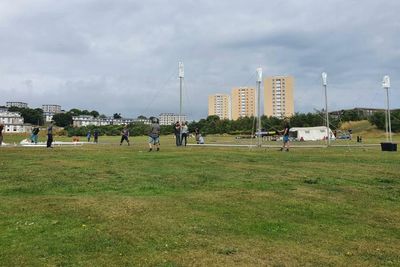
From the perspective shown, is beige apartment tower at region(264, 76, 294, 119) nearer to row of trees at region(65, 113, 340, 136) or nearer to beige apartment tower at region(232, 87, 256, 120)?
beige apartment tower at region(232, 87, 256, 120)

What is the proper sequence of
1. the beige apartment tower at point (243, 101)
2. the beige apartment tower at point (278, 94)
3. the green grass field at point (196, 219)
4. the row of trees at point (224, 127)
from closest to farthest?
the green grass field at point (196, 219) < the beige apartment tower at point (278, 94) < the beige apartment tower at point (243, 101) < the row of trees at point (224, 127)

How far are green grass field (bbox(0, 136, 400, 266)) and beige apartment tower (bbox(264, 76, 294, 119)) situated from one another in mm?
63981

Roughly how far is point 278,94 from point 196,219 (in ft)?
246

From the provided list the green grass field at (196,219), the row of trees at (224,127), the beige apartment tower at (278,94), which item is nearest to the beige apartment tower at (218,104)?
the row of trees at (224,127)

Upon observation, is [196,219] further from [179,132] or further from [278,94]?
[278,94]

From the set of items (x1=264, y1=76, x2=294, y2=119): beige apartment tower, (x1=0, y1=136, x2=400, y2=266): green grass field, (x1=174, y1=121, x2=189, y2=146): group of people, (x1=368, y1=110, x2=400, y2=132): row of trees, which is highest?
(x1=264, y1=76, x2=294, y2=119): beige apartment tower

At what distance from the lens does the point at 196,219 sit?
8.62 m

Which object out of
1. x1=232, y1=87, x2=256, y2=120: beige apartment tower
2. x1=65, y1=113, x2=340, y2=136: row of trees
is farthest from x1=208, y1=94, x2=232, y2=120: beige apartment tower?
x1=232, y1=87, x2=256, y2=120: beige apartment tower

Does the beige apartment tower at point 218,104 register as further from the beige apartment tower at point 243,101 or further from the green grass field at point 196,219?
the green grass field at point 196,219

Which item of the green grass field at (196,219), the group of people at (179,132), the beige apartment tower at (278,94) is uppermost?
the beige apartment tower at (278,94)

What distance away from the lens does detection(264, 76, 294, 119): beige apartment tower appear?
78062mm

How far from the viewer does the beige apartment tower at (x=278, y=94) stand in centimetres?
7806

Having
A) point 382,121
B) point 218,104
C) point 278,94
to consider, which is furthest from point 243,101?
point 218,104

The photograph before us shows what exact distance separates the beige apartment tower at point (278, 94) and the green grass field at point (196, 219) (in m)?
64.0
